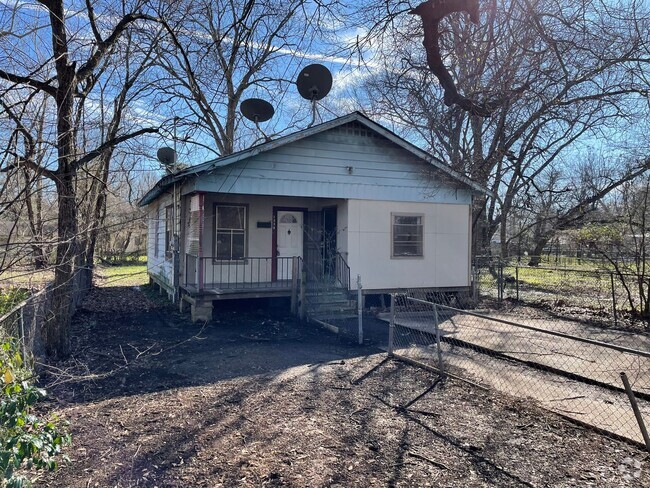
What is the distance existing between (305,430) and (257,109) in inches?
412

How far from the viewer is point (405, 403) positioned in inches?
208

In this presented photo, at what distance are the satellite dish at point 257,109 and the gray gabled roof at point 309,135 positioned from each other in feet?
8.89

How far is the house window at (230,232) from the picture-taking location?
11742 mm

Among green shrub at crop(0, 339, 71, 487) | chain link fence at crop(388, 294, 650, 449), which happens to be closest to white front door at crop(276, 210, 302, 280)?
chain link fence at crop(388, 294, 650, 449)

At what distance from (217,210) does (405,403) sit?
8.02m

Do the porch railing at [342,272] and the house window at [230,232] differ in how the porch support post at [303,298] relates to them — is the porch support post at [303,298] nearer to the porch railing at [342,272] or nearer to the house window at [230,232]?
the porch railing at [342,272]

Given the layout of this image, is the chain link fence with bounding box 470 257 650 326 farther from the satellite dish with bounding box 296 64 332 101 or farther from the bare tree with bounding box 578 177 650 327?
the satellite dish with bounding box 296 64 332 101

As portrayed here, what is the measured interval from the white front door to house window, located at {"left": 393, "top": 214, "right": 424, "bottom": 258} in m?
2.79

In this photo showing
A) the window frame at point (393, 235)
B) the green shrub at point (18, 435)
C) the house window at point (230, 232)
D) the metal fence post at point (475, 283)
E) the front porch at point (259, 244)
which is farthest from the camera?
the metal fence post at point (475, 283)

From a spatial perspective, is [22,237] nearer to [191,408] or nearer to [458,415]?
[191,408]

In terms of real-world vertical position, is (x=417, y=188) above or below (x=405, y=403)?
above

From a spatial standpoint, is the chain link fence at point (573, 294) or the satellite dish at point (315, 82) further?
the satellite dish at point (315, 82)

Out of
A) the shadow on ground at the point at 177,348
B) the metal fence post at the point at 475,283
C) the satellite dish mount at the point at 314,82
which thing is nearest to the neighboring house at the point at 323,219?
the metal fence post at the point at 475,283

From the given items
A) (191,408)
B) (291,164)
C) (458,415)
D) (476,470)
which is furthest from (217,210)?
(476,470)
